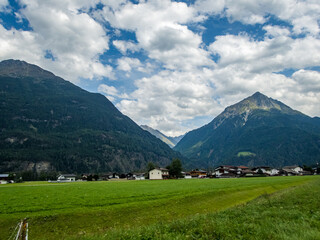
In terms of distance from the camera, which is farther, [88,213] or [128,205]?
[128,205]

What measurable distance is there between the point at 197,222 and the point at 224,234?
3.50 m

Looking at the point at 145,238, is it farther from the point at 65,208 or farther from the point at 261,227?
the point at 65,208

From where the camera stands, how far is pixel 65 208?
80.8ft

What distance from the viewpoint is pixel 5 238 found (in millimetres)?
17766

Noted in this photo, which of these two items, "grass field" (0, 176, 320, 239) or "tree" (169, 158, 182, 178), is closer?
"grass field" (0, 176, 320, 239)

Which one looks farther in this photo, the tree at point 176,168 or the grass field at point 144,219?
the tree at point 176,168

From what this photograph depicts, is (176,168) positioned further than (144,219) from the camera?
Yes

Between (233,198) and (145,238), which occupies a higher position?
(145,238)

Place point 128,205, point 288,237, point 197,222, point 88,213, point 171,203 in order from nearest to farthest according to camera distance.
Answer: point 288,237, point 197,222, point 88,213, point 128,205, point 171,203

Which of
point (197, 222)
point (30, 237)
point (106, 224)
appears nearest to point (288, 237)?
point (197, 222)

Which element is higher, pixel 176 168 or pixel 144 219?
pixel 176 168

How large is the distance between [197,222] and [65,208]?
16599mm

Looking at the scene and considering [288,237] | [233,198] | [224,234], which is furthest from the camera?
[233,198]

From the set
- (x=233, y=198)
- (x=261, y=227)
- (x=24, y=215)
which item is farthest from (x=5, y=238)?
(x=233, y=198)
